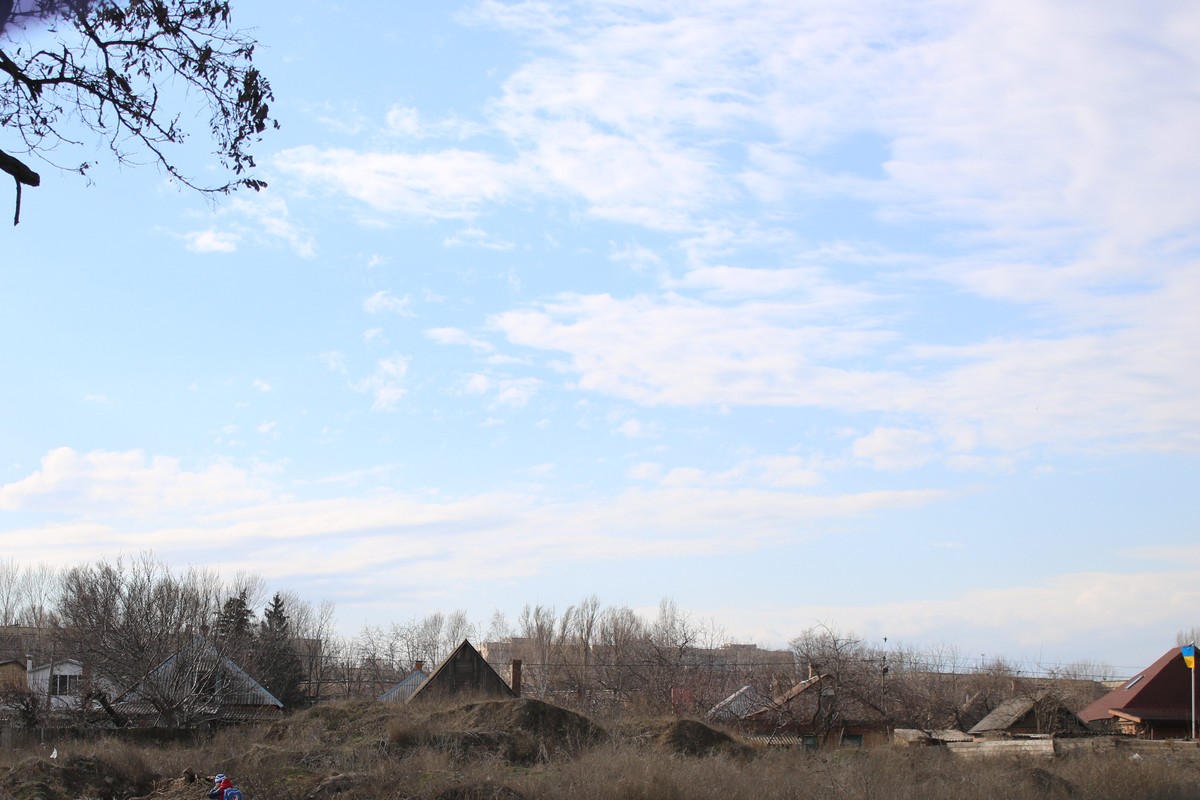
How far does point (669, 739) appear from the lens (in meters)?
33.2

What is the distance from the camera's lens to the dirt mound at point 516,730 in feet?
102

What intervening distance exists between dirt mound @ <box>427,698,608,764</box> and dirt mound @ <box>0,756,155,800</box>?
7.80 meters

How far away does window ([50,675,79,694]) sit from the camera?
4516cm

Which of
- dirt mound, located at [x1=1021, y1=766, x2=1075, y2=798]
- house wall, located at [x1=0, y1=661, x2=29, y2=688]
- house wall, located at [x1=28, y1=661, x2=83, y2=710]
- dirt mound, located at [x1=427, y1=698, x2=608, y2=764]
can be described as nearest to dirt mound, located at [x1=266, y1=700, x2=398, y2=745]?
dirt mound, located at [x1=427, y1=698, x2=608, y2=764]

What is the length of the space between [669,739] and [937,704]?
17.8 metres

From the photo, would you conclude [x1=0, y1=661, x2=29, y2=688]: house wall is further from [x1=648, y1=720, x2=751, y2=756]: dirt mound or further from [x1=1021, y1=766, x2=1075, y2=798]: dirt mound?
[x1=1021, y1=766, x2=1075, y2=798]: dirt mound

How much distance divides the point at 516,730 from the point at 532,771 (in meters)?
8.60

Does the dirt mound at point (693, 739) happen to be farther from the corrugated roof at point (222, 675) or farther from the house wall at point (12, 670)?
the house wall at point (12, 670)

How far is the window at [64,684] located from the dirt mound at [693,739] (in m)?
24.7

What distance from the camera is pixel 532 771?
25.0 meters

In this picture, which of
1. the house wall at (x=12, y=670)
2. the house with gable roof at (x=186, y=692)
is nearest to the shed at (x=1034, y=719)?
the house with gable roof at (x=186, y=692)

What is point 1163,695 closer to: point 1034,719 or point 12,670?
point 1034,719

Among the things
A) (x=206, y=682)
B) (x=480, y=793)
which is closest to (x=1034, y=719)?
(x=480, y=793)

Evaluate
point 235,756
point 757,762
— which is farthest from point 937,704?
point 235,756
